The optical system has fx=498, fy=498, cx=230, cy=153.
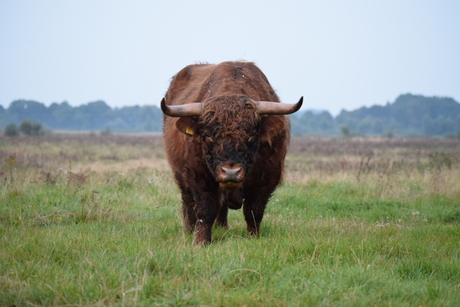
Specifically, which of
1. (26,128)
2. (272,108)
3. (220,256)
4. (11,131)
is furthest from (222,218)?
(26,128)

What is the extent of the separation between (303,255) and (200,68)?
3.98 m

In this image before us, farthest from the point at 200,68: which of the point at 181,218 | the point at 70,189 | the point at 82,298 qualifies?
the point at 82,298

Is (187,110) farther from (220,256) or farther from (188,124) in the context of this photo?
(220,256)

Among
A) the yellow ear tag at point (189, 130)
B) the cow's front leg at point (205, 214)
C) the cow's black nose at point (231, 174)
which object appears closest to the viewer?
the cow's black nose at point (231, 174)

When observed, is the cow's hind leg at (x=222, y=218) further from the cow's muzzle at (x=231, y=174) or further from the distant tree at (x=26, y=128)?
the distant tree at (x=26, y=128)

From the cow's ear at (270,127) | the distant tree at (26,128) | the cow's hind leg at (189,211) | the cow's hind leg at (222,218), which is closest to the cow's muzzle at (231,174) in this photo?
the cow's ear at (270,127)

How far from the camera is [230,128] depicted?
512cm

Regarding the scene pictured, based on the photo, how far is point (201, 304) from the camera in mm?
3277

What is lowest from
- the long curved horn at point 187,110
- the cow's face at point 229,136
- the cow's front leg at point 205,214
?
the cow's front leg at point 205,214

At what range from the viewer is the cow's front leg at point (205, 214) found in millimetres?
5691

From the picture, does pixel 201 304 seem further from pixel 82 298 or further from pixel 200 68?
pixel 200 68

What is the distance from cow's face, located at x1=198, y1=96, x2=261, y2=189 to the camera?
16.4 feet

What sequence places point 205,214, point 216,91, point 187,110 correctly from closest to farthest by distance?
point 187,110 < point 205,214 < point 216,91

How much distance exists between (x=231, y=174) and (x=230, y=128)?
1.71 ft
